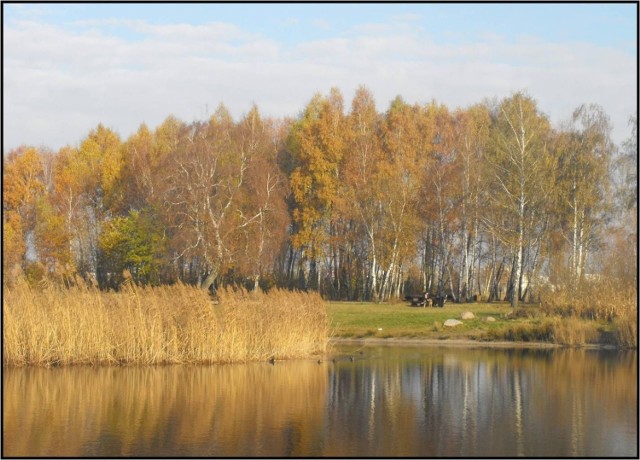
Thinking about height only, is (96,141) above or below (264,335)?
above

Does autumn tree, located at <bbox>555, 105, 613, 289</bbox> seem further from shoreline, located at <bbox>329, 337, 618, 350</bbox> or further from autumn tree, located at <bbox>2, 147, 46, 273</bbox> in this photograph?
autumn tree, located at <bbox>2, 147, 46, 273</bbox>

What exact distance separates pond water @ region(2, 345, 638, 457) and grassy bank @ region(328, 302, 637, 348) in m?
4.63

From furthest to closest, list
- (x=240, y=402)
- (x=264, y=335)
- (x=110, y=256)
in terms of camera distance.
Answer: (x=110, y=256) < (x=264, y=335) < (x=240, y=402)

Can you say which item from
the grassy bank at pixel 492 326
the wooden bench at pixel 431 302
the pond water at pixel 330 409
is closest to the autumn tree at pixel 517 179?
the wooden bench at pixel 431 302

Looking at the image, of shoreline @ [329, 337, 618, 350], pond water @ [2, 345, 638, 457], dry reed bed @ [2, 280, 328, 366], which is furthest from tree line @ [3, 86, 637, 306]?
pond water @ [2, 345, 638, 457]

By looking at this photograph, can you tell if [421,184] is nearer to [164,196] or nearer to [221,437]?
[164,196]

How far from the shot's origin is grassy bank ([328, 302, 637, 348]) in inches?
1384

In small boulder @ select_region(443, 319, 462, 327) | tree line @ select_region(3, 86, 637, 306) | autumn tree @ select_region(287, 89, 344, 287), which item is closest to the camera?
small boulder @ select_region(443, 319, 462, 327)

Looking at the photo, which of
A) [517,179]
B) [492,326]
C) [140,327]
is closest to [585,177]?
[517,179]

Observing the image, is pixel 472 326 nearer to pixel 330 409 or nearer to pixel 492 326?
pixel 492 326

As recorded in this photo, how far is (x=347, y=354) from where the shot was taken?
106ft

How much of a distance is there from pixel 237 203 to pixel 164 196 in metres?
4.54

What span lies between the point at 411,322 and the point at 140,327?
50.2 ft

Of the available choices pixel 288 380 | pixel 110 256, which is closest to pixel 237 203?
pixel 110 256
